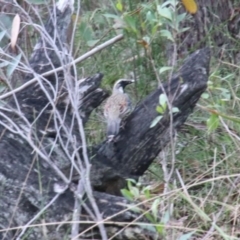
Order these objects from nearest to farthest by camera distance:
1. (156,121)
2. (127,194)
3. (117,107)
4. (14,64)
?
(127,194) < (14,64) < (156,121) < (117,107)

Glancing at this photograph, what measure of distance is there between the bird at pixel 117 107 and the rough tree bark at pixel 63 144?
0.12 m

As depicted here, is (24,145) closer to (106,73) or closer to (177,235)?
(177,235)

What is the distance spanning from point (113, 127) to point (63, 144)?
0.47 metres

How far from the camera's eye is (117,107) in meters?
4.53

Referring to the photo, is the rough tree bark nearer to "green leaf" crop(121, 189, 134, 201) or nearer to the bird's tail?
the bird's tail

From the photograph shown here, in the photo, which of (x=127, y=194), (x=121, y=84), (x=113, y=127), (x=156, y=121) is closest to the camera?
(x=127, y=194)

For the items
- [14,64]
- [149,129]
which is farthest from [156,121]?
[14,64]

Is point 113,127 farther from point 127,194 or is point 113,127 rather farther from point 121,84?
point 127,194

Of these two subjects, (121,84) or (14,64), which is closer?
(14,64)

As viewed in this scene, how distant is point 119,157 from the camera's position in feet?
13.5

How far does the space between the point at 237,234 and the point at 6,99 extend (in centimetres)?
139

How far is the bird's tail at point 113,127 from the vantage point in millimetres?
4209

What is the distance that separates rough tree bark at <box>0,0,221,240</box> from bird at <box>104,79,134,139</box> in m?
0.12

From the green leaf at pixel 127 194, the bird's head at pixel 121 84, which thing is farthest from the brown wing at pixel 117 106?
the green leaf at pixel 127 194
